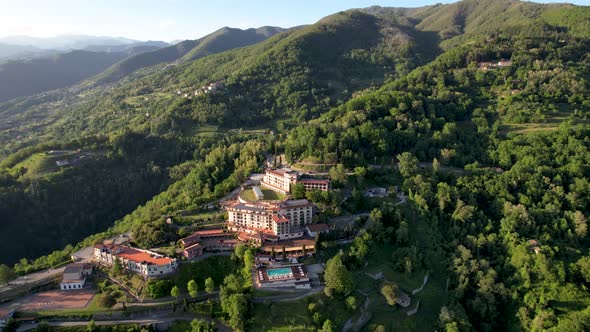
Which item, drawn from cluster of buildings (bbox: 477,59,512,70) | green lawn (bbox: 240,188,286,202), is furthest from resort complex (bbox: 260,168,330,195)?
cluster of buildings (bbox: 477,59,512,70)

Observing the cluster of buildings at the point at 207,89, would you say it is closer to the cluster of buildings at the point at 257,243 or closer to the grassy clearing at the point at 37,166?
the grassy clearing at the point at 37,166

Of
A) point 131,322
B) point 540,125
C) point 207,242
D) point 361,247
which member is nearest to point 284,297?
point 361,247

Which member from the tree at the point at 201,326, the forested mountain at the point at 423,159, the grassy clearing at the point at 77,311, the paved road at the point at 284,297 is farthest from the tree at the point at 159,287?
the paved road at the point at 284,297

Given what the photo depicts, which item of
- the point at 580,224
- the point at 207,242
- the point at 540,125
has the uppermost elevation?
the point at 540,125

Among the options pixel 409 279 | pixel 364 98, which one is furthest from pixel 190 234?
pixel 364 98

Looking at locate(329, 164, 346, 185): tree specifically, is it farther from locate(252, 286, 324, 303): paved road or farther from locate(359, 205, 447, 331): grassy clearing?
locate(252, 286, 324, 303): paved road

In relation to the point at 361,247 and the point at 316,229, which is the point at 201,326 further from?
the point at 361,247
